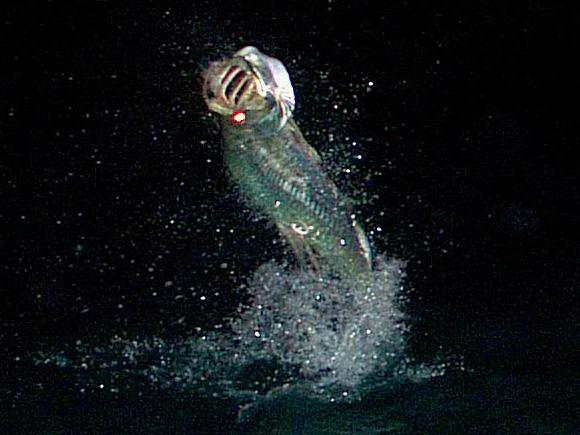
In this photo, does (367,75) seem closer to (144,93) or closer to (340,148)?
(340,148)

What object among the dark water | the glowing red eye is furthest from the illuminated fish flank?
the dark water

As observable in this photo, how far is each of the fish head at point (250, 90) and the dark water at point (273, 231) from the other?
214cm

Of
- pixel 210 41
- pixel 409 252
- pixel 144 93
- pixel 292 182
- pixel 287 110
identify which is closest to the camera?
pixel 287 110

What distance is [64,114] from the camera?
817 cm

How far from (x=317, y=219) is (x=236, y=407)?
6.77m

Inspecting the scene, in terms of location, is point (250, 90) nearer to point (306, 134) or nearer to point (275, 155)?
point (275, 155)

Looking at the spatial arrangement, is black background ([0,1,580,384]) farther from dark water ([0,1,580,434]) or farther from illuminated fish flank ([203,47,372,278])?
illuminated fish flank ([203,47,372,278])

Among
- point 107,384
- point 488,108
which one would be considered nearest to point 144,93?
point 488,108

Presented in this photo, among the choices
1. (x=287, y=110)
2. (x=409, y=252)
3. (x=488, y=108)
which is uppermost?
(x=488, y=108)

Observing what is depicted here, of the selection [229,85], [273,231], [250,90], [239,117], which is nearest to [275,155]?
[239,117]

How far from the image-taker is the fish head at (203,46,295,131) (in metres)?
4.37

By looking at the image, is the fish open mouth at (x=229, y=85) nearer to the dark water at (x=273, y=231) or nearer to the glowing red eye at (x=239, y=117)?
the glowing red eye at (x=239, y=117)

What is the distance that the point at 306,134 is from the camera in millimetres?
7660

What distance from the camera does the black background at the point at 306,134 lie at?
746 cm
